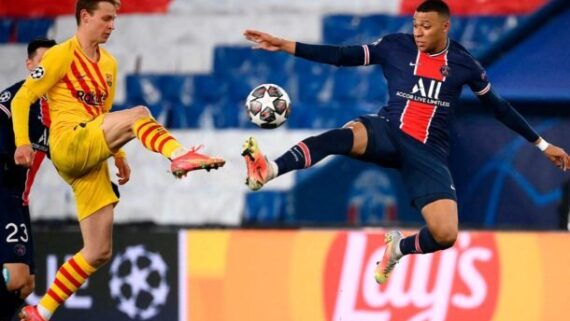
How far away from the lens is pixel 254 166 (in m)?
6.40

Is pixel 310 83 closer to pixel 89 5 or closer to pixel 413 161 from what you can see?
pixel 413 161

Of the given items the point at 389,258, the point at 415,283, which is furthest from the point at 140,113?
the point at 415,283

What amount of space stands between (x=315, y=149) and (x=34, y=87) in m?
1.50

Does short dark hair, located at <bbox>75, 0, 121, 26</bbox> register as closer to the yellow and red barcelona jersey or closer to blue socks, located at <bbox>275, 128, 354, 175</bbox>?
the yellow and red barcelona jersey

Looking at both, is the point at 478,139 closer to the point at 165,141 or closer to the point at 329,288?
the point at 329,288

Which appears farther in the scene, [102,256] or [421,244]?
[421,244]

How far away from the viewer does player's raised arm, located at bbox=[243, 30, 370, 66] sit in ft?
22.2

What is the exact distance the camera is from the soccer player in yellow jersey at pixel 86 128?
21.7 ft

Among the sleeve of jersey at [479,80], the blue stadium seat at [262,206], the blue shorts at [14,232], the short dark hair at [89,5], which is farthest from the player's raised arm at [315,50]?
the blue stadium seat at [262,206]

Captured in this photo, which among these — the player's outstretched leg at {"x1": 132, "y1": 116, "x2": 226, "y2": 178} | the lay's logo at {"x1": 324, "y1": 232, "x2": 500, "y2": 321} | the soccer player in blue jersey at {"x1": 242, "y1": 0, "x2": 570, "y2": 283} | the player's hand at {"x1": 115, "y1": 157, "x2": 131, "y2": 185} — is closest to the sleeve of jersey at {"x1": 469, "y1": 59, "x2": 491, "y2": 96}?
the soccer player in blue jersey at {"x1": 242, "y1": 0, "x2": 570, "y2": 283}

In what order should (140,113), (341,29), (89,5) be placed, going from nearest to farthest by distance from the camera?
(140,113)
(89,5)
(341,29)

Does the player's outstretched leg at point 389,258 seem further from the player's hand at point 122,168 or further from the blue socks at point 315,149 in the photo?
the player's hand at point 122,168

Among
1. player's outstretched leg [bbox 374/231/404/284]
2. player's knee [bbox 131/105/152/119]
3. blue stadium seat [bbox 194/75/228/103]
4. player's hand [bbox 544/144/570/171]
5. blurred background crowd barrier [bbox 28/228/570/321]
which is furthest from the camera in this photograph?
blue stadium seat [bbox 194/75/228/103]

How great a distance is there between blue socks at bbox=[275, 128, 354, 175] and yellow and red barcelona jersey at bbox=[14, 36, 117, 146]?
1094 millimetres
